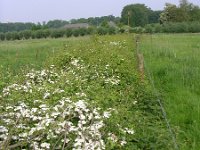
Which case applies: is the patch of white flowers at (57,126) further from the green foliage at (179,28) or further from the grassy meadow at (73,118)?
the green foliage at (179,28)

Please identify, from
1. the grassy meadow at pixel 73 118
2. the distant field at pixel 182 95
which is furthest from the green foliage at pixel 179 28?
the grassy meadow at pixel 73 118

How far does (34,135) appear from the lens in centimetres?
425

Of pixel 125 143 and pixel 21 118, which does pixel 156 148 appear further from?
pixel 21 118

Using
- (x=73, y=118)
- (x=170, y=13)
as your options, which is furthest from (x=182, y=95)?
(x=170, y=13)

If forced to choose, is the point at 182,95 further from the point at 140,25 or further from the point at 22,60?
the point at 140,25

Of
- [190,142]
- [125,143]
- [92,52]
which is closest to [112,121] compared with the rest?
[125,143]

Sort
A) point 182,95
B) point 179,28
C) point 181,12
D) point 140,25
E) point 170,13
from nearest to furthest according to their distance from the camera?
point 182,95
point 179,28
point 181,12
point 170,13
point 140,25

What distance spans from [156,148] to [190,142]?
1348 mm

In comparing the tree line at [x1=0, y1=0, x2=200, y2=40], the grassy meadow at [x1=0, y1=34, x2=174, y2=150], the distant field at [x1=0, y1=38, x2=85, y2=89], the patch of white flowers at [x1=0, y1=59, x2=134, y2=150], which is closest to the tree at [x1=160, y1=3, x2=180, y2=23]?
the tree line at [x1=0, y1=0, x2=200, y2=40]

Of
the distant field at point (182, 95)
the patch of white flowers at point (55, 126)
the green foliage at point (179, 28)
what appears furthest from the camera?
the green foliage at point (179, 28)

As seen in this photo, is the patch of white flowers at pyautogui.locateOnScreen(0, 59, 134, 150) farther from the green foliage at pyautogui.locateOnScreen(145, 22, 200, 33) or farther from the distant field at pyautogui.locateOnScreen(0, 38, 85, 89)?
the green foliage at pyautogui.locateOnScreen(145, 22, 200, 33)

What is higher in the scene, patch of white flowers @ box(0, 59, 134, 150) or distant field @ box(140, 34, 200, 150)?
patch of white flowers @ box(0, 59, 134, 150)

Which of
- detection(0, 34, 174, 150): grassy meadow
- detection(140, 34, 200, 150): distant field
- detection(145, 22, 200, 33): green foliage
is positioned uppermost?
detection(0, 34, 174, 150): grassy meadow

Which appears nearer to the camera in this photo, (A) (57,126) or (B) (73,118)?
(A) (57,126)
